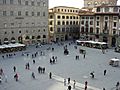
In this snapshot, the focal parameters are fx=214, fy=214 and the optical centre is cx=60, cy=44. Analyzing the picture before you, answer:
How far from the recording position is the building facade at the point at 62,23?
2959 inches

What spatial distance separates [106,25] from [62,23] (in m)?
18.5

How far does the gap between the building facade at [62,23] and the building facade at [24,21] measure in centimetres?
561

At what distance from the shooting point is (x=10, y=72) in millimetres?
34875

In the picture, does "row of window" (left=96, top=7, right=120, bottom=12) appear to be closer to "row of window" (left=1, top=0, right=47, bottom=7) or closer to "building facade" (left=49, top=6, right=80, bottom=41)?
"building facade" (left=49, top=6, right=80, bottom=41)

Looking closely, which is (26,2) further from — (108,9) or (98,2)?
(98,2)

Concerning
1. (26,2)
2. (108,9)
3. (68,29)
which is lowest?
(68,29)

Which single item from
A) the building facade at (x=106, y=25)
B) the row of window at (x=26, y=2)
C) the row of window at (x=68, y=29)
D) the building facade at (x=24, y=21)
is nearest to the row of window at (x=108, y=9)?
the building facade at (x=106, y=25)

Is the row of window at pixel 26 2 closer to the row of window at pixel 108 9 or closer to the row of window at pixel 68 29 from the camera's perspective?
the row of window at pixel 68 29

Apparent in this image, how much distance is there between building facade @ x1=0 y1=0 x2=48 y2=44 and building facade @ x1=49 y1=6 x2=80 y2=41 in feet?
18.4

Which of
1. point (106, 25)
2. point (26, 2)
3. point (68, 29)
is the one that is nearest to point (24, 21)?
point (26, 2)

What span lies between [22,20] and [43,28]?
8910 millimetres

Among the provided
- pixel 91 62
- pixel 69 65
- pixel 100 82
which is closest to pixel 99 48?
pixel 91 62

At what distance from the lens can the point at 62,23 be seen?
77.2m

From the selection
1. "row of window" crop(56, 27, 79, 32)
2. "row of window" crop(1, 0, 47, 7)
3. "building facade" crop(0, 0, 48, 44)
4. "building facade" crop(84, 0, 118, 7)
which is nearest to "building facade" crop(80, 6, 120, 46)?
"row of window" crop(56, 27, 79, 32)
